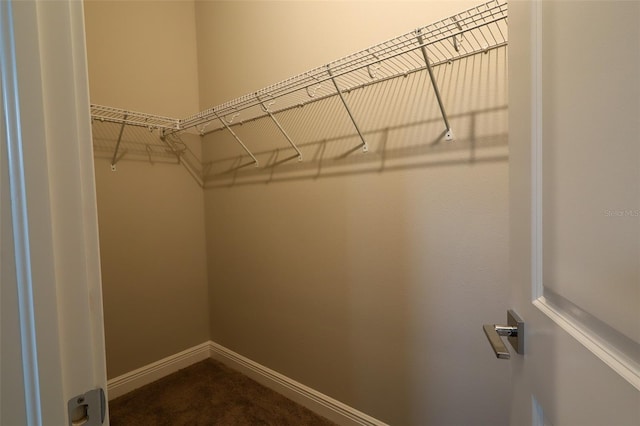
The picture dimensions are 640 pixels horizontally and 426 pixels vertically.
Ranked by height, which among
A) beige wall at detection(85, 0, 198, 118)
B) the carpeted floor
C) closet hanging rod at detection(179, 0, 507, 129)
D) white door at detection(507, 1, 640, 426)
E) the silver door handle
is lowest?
the carpeted floor

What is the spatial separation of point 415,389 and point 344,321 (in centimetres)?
44

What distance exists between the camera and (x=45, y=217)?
363mm

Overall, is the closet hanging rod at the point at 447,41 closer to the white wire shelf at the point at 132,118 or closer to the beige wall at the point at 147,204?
the white wire shelf at the point at 132,118

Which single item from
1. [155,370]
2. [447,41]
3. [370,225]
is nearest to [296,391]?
[155,370]

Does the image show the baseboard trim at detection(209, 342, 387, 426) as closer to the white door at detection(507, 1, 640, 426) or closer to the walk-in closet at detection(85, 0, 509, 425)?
the walk-in closet at detection(85, 0, 509, 425)

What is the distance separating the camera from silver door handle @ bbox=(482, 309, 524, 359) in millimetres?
605

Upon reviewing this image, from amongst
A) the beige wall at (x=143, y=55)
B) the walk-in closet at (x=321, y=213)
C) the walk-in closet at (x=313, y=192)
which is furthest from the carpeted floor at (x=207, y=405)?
the beige wall at (x=143, y=55)

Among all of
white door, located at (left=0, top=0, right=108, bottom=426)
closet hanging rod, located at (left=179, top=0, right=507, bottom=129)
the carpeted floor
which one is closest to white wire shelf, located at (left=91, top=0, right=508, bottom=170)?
closet hanging rod, located at (left=179, top=0, right=507, bottom=129)

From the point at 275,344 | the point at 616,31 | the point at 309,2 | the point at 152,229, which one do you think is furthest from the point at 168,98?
the point at 616,31

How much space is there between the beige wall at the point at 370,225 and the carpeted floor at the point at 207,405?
0.56ft

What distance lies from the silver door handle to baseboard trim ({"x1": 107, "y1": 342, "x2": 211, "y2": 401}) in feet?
6.91

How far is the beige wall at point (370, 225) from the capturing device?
1.11m

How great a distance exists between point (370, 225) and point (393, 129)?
18.0 inches

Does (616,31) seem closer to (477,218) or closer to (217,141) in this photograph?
(477,218)
